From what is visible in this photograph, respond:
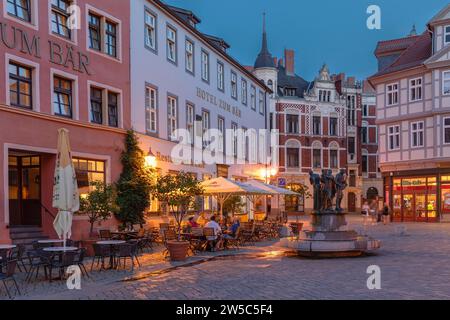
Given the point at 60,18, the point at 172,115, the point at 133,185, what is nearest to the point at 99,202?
the point at 133,185

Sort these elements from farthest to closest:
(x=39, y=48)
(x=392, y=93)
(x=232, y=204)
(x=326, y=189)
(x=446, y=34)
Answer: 1. (x=392, y=93)
2. (x=446, y=34)
3. (x=232, y=204)
4. (x=326, y=189)
5. (x=39, y=48)

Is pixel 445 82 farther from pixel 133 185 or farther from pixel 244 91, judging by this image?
pixel 133 185

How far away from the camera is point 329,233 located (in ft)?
53.8

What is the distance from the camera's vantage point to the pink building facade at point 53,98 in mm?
15789

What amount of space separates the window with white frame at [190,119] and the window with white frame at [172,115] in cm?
133

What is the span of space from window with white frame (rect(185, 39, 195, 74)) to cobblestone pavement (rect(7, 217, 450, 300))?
13.4 metres

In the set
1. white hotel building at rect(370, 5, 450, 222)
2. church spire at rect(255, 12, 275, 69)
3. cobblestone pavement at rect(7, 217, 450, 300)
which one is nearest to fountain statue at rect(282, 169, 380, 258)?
cobblestone pavement at rect(7, 217, 450, 300)

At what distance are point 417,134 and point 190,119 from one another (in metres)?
17.1

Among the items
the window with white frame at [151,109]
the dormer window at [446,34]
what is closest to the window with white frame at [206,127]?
the window with white frame at [151,109]

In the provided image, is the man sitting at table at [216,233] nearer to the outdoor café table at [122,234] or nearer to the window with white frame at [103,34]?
the outdoor café table at [122,234]

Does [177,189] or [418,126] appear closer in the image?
[177,189]

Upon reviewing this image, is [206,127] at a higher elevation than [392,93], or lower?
lower

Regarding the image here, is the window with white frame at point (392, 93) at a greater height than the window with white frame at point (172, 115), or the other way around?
the window with white frame at point (392, 93)

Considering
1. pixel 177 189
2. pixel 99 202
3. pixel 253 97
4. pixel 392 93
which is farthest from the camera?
pixel 253 97
